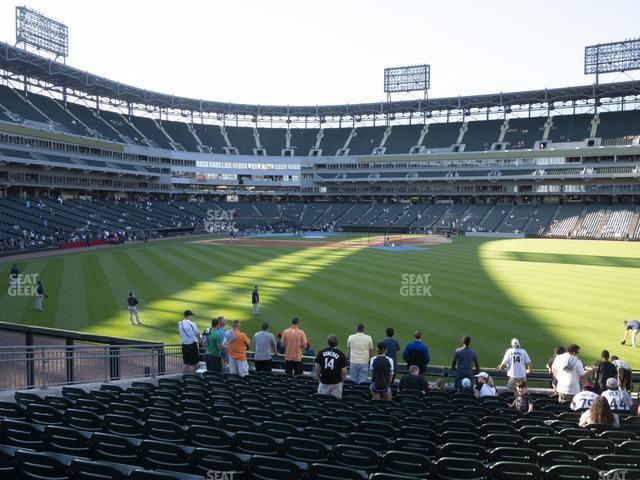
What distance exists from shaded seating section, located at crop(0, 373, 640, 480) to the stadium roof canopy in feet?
254

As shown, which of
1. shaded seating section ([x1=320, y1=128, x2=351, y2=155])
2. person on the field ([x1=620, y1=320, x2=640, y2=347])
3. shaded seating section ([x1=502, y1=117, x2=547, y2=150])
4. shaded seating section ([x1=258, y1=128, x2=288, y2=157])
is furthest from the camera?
shaded seating section ([x1=258, y1=128, x2=288, y2=157])

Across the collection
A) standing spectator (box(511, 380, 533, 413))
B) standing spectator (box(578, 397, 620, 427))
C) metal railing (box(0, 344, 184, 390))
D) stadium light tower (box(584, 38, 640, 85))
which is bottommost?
metal railing (box(0, 344, 184, 390))

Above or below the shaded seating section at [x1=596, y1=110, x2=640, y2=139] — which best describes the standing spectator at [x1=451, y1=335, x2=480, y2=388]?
below

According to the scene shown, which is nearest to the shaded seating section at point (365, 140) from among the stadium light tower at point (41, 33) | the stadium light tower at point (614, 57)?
the stadium light tower at point (614, 57)

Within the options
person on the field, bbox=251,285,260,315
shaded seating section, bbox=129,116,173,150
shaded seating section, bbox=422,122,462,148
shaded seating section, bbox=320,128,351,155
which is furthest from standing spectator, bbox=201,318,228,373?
shaded seating section, bbox=320,128,351,155

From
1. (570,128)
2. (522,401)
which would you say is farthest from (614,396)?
(570,128)

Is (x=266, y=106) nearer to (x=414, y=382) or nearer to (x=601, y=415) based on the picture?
(x=414, y=382)

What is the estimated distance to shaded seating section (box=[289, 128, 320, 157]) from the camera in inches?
4592

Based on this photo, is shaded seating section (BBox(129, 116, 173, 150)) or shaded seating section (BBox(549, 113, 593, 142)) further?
shaded seating section (BBox(129, 116, 173, 150))

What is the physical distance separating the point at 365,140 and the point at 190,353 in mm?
102566

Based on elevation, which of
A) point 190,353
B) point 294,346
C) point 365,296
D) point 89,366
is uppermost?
point 294,346

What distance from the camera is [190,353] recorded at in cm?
1505

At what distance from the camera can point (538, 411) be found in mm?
10281
